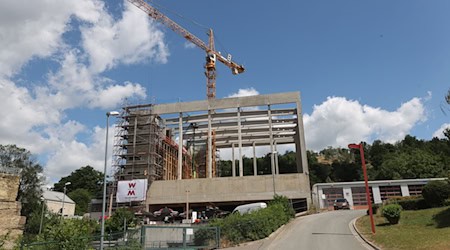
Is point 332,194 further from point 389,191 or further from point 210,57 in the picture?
point 210,57

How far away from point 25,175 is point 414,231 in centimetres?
5926

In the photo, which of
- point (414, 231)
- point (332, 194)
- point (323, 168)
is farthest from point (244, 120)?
point (323, 168)

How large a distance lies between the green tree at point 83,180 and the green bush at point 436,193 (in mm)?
101262

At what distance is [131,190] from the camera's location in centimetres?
4881

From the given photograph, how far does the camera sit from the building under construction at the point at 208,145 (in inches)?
1860

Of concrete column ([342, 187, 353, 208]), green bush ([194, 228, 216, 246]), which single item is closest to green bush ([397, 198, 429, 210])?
green bush ([194, 228, 216, 246])

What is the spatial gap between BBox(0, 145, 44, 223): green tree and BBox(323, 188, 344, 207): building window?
46154 mm

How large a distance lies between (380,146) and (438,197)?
83.0m

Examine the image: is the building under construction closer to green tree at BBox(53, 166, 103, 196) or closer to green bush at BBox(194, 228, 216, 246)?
green bush at BBox(194, 228, 216, 246)

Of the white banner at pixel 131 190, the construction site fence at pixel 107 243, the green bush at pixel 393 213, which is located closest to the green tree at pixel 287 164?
the white banner at pixel 131 190

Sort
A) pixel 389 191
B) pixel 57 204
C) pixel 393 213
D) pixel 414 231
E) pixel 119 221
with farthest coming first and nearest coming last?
pixel 57 204, pixel 389 191, pixel 119 221, pixel 393 213, pixel 414 231

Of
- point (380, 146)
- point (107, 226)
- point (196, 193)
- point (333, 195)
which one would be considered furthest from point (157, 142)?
point (380, 146)

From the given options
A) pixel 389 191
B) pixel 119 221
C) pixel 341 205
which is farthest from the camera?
pixel 389 191

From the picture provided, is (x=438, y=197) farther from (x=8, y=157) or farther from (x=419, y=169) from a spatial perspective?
(x=8, y=157)
